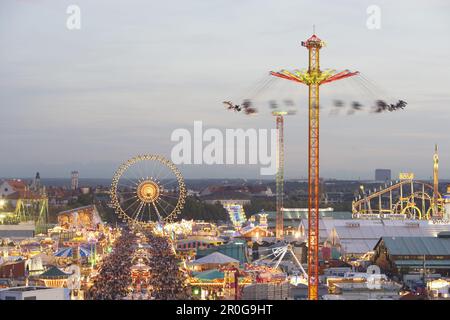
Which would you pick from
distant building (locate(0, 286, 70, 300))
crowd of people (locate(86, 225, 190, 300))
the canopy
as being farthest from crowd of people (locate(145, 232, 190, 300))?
distant building (locate(0, 286, 70, 300))

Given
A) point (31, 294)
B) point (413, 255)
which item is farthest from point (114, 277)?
point (413, 255)

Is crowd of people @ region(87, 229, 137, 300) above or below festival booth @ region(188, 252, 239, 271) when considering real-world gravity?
below

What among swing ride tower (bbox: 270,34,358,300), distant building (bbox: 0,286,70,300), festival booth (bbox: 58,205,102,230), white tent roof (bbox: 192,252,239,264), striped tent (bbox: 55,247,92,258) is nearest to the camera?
distant building (bbox: 0,286,70,300)

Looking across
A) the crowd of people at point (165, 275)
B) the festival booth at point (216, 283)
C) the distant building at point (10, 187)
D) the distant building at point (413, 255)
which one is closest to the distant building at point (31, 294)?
the crowd of people at point (165, 275)

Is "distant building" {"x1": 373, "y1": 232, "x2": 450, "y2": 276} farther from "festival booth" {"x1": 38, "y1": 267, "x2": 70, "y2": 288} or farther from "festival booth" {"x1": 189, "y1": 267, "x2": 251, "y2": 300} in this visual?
"festival booth" {"x1": 38, "y1": 267, "x2": 70, "y2": 288}

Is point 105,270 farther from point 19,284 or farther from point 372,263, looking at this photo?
point 372,263

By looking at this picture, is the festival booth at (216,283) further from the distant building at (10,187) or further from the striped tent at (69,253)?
the distant building at (10,187)

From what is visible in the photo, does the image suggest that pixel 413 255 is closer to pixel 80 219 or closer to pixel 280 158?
pixel 280 158

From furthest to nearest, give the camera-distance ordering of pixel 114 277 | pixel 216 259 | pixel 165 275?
pixel 216 259, pixel 165 275, pixel 114 277
